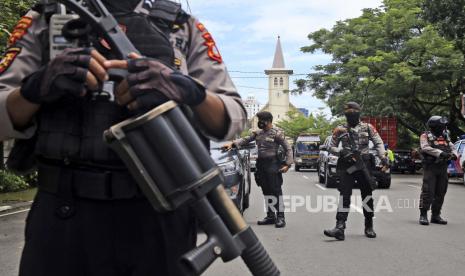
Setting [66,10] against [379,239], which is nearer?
[66,10]

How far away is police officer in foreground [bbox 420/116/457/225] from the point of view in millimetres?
8562

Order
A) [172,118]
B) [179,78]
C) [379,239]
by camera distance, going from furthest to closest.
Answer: [379,239] < [179,78] < [172,118]

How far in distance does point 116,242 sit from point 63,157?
300 millimetres

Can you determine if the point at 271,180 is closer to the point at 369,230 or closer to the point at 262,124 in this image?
the point at 262,124

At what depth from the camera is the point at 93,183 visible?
1.65m

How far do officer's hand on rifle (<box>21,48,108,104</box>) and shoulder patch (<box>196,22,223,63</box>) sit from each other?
1.50ft

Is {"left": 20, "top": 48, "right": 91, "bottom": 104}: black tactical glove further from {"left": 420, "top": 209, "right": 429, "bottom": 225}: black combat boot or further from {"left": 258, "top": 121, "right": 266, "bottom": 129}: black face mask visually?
{"left": 420, "top": 209, "right": 429, "bottom": 225}: black combat boot

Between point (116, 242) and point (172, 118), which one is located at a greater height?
point (172, 118)

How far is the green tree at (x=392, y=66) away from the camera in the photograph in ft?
80.8

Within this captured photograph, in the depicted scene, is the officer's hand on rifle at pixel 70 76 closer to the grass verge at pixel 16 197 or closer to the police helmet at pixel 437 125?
the police helmet at pixel 437 125

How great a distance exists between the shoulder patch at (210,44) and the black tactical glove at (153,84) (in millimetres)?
333

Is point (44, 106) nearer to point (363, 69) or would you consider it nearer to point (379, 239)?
point (379, 239)

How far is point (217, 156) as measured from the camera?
7.72 metres

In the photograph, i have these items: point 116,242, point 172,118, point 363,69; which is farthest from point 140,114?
point 363,69
